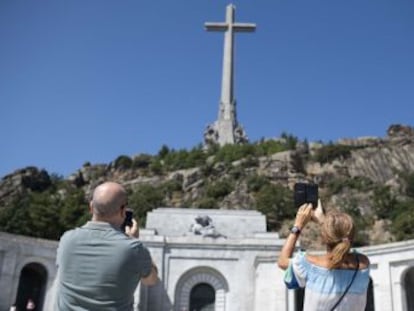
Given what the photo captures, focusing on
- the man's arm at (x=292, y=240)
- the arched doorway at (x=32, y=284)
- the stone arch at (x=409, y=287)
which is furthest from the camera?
the arched doorway at (x=32, y=284)

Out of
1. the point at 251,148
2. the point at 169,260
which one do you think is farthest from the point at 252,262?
the point at 251,148

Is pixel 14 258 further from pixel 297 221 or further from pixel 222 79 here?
pixel 222 79

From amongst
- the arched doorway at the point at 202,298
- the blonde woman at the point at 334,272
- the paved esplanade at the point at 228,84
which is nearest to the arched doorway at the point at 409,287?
the arched doorway at the point at 202,298

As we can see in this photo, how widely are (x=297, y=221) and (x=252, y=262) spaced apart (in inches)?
1079

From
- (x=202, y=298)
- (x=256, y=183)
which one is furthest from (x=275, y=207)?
(x=202, y=298)

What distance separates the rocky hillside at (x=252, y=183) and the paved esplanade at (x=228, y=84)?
138 inches

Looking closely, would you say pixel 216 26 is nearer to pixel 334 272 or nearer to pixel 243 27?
pixel 243 27

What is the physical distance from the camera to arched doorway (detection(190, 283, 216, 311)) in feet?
103

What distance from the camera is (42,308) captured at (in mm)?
30906

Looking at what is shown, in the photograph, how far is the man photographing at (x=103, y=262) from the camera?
398cm

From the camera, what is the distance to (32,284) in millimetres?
32688

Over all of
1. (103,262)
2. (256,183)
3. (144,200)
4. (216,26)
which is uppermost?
(216,26)

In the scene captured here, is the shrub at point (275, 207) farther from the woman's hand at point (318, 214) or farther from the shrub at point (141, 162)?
the woman's hand at point (318, 214)

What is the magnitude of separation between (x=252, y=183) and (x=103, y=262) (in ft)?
194
